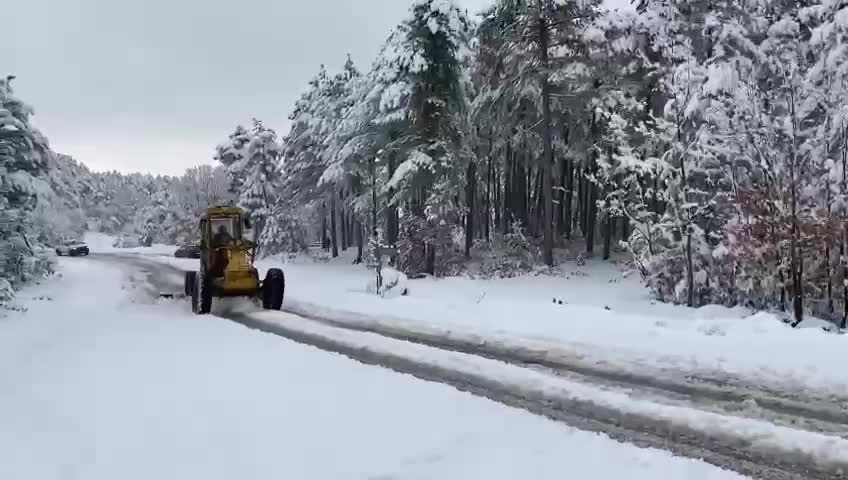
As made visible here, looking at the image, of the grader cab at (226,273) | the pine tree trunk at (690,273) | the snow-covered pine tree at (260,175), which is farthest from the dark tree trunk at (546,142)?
the snow-covered pine tree at (260,175)

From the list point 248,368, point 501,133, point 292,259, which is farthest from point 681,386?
point 292,259

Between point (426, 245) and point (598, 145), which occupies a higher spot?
point (598, 145)

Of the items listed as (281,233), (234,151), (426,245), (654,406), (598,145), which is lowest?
(654,406)

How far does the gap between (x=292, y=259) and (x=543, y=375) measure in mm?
34151

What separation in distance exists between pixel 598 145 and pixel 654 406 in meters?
21.1

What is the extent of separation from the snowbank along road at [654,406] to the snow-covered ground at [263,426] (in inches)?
15.3

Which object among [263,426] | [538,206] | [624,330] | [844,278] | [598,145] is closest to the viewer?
[263,426]

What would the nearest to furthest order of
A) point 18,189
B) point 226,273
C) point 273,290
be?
point 226,273, point 273,290, point 18,189

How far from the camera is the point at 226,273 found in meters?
15.5

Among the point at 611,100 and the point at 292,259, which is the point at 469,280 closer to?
the point at 611,100

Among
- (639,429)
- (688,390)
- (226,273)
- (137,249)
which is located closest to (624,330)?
(688,390)

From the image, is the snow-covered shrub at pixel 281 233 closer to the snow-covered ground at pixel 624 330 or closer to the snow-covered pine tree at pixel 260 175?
the snow-covered pine tree at pixel 260 175

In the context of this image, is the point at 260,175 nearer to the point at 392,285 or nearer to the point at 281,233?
the point at 281,233

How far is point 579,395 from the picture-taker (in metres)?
6.61
